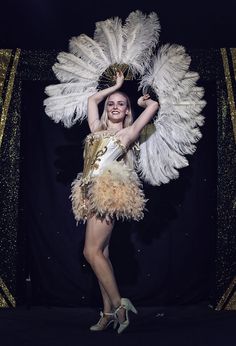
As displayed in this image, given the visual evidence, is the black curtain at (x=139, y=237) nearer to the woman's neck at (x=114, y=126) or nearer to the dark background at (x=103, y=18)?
the dark background at (x=103, y=18)

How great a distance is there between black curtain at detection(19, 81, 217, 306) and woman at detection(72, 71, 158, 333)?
0.68 metres

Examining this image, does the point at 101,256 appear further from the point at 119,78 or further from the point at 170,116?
the point at 119,78

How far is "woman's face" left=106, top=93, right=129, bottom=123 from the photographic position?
3.62 m

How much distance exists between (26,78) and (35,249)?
4.42 feet

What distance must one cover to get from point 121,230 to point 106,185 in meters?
1.01

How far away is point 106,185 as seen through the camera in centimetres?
336

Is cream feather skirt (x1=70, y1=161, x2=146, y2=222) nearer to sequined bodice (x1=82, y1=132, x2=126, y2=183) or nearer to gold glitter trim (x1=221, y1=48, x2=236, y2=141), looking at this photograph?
sequined bodice (x1=82, y1=132, x2=126, y2=183)

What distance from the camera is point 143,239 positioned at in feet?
14.0

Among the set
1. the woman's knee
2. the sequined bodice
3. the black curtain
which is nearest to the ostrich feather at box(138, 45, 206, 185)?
the sequined bodice

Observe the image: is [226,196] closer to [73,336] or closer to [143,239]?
[143,239]

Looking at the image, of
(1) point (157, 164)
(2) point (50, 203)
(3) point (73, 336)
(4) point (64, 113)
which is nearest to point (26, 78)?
(4) point (64, 113)

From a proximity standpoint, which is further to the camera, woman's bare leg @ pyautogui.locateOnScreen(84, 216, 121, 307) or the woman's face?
the woman's face

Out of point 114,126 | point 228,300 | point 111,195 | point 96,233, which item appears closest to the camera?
point 111,195

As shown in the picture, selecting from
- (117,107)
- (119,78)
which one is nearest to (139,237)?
(117,107)
